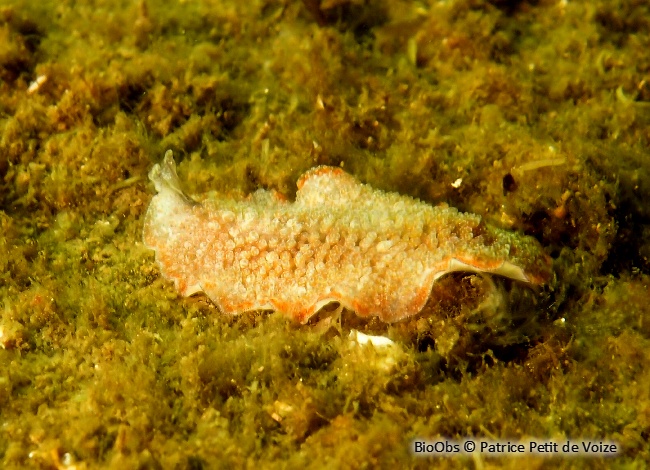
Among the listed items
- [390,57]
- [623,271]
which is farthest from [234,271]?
[390,57]

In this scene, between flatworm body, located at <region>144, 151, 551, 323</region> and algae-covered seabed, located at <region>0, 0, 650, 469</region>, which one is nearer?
algae-covered seabed, located at <region>0, 0, 650, 469</region>

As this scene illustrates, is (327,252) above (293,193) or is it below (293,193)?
above

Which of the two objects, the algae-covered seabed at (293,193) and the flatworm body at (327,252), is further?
the flatworm body at (327,252)

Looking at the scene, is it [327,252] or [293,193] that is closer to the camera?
[327,252]

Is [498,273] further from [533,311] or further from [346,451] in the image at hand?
[346,451]
